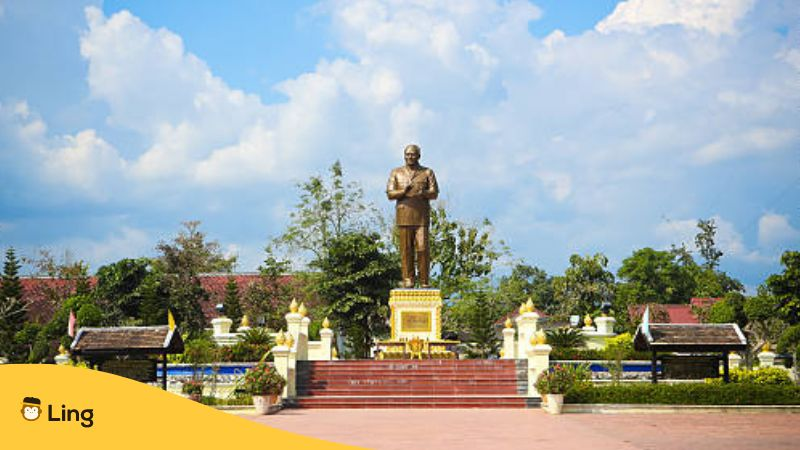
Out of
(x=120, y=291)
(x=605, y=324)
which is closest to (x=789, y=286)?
(x=605, y=324)

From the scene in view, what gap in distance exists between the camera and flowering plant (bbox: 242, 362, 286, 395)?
56.3 ft

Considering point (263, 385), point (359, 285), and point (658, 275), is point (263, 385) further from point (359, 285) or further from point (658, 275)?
point (658, 275)

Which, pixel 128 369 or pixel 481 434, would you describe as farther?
pixel 128 369

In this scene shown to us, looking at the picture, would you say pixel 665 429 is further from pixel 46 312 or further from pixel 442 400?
pixel 46 312

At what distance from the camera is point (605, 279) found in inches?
1929

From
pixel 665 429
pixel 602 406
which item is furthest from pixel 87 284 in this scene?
pixel 665 429

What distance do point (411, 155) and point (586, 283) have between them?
2668 centimetres

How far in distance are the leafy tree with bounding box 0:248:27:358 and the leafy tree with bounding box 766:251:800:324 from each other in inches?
1035

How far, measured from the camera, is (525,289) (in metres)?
63.8

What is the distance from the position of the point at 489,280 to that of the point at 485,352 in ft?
24.2

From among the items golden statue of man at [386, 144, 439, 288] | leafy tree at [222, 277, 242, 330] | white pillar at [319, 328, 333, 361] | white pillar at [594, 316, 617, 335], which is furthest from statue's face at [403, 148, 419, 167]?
leafy tree at [222, 277, 242, 330]

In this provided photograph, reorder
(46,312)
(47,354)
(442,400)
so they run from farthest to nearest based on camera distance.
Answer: (46,312) → (47,354) → (442,400)

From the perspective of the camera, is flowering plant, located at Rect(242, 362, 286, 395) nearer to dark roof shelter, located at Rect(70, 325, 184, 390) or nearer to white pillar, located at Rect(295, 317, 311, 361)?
dark roof shelter, located at Rect(70, 325, 184, 390)

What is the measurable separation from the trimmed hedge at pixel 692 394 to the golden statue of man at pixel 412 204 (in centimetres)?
789
